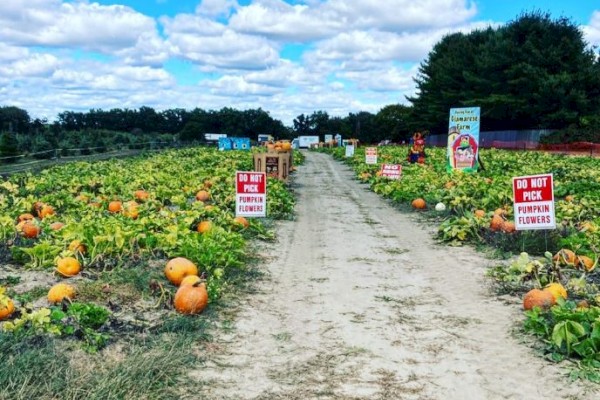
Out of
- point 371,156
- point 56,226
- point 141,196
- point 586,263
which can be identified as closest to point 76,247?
point 56,226

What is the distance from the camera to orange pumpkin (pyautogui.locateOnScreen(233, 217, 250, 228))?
1107 centimetres

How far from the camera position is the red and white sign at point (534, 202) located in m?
9.19

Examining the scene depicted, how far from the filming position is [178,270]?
7348 millimetres

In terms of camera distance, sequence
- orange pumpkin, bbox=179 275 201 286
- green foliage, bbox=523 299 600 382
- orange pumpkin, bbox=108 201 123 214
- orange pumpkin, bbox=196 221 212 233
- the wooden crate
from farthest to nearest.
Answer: the wooden crate < orange pumpkin, bbox=108 201 123 214 < orange pumpkin, bbox=196 221 212 233 < orange pumpkin, bbox=179 275 201 286 < green foliage, bbox=523 299 600 382

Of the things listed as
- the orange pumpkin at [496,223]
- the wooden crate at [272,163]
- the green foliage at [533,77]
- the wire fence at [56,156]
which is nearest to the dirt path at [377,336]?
the orange pumpkin at [496,223]

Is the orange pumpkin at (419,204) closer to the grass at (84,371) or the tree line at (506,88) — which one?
the grass at (84,371)

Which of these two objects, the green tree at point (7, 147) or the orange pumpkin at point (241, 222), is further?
the green tree at point (7, 147)

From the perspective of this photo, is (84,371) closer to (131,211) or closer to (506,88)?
(131,211)

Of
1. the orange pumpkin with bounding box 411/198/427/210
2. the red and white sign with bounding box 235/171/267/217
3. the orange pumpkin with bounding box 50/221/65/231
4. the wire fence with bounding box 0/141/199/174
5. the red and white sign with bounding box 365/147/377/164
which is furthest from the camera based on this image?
the red and white sign with bounding box 365/147/377/164

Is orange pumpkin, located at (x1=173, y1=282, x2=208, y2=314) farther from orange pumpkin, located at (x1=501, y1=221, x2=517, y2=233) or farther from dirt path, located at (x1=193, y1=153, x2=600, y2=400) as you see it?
orange pumpkin, located at (x1=501, y1=221, x2=517, y2=233)

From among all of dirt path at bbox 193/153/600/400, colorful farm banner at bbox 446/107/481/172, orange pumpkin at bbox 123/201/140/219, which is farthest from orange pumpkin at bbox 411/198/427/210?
orange pumpkin at bbox 123/201/140/219

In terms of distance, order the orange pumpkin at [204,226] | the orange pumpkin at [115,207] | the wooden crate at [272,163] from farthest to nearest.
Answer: the wooden crate at [272,163], the orange pumpkin at [115,207], the orange pumpkin at [204,226]

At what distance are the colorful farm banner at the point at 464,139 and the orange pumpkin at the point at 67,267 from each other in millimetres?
15850

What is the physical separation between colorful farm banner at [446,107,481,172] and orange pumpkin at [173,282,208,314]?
630 inches
